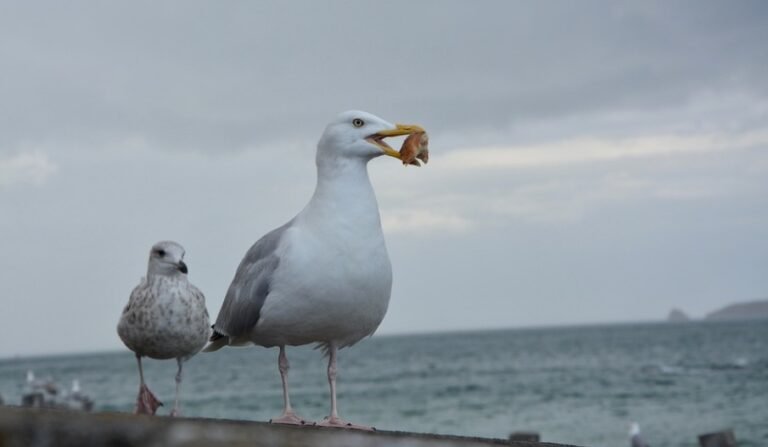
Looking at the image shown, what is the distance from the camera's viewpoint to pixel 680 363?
186 feet

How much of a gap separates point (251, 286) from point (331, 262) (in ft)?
1.58

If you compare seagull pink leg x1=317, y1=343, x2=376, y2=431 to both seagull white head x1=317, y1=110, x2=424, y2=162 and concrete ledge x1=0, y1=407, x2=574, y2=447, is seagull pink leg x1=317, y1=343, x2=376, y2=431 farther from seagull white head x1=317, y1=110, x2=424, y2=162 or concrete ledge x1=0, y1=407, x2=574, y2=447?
concrete ledge x1=0, y1=407, x2=574, y2=447

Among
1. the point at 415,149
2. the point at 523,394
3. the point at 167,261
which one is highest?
the point at 415,149

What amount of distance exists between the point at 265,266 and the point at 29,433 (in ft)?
9.36

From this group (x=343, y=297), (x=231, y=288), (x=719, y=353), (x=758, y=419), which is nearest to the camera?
(x=343, y=297)

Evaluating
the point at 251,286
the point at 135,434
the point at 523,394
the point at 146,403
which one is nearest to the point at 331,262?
the point at 251,286

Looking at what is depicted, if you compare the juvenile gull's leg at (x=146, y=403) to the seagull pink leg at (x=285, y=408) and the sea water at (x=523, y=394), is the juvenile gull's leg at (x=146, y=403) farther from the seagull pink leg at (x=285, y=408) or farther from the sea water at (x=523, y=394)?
the sea water at (x=523, y=394)

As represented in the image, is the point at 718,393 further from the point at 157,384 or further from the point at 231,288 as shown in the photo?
the point at 231,288

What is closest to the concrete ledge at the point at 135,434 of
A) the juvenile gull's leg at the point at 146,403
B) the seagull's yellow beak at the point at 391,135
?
the seagull's yellow beak at the point at 391,135

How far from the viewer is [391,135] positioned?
4336 mm

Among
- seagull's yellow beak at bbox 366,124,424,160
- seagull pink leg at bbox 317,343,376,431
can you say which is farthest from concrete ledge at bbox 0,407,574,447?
seagull's yellow beak at bbox 366,124,424,160

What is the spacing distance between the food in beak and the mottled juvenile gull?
6 centimetres

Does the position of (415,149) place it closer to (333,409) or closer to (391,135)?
(391,135)

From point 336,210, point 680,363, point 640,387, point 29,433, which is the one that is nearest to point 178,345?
point 336,210
